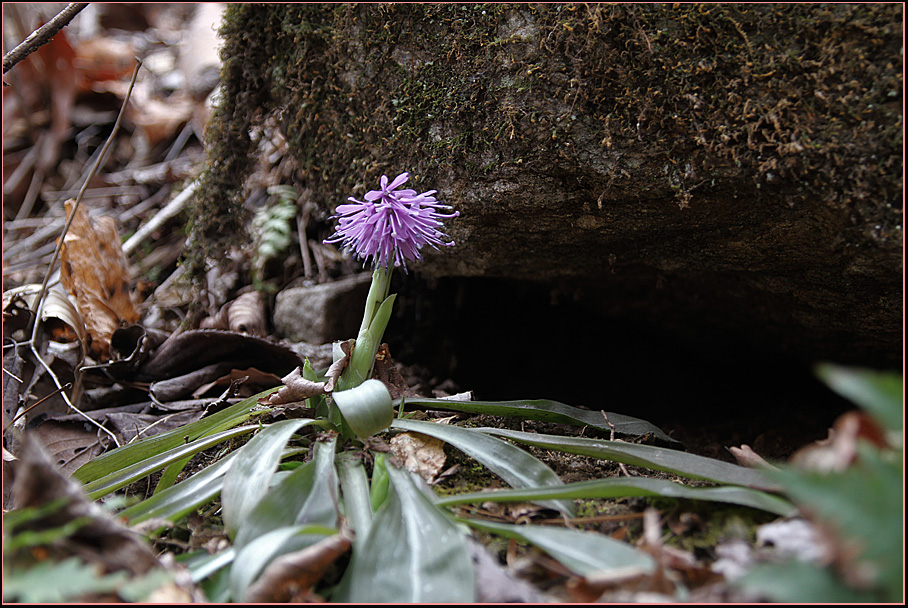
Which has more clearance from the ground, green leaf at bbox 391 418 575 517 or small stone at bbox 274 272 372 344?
small stone at bbox 274 272 372 344

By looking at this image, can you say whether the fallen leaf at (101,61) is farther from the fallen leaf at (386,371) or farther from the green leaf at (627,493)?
the green leaf at (627,493)

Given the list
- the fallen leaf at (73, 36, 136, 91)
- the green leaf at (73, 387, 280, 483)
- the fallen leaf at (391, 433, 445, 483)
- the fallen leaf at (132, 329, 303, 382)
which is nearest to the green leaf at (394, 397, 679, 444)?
the fallen leaf at (391, 433, 445, 483)

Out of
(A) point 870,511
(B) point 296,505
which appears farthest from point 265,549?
(A) point 870,511

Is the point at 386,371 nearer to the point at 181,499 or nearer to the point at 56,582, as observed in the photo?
the point at 181,499

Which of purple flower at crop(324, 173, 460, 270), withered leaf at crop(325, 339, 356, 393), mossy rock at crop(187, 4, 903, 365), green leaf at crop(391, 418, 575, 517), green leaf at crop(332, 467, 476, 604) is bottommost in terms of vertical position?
green leaf at crop(332, 467, 476, 604)

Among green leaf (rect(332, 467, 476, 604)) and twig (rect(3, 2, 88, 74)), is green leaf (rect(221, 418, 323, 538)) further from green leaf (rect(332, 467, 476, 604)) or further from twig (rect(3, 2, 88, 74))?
twig (rect(3, 2, 88, 74))

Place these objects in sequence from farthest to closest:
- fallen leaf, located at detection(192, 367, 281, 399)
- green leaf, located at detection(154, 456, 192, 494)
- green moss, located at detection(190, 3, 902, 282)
Result: fallen leaf, located at detection(192, 367, 281, 399) < green leaf, located at detection(154, 456, 192, 494) < green moss, located at detection(190, 3, 902, 282)
